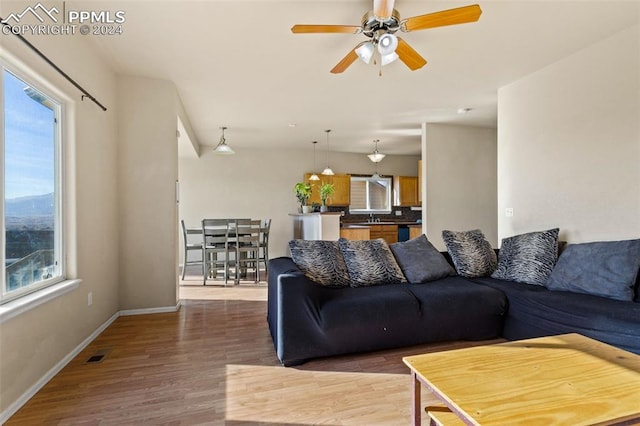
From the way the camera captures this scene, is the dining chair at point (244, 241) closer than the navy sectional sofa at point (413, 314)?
No

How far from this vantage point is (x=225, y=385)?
6.71 ft

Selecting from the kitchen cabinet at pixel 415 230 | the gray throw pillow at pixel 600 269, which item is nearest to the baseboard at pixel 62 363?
the gray throw pillow at pixel 600 269

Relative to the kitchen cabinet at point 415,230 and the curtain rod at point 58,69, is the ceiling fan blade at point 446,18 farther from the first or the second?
the kitchen cabinet at point 415,230

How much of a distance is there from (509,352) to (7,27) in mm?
3017

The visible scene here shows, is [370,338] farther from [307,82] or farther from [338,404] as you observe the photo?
[307,82]

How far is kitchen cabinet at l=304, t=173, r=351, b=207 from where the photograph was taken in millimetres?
7430

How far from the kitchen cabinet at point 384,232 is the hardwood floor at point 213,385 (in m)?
4.46

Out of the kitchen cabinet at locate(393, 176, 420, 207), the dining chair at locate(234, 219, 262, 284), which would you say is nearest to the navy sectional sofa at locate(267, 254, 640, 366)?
the dining chair at locate(234, 219, 262, 284)

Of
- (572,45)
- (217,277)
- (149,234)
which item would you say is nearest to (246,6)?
(149,234)

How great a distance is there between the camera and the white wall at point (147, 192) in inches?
135

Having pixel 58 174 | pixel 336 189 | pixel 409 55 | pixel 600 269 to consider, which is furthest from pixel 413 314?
pixel 336 189

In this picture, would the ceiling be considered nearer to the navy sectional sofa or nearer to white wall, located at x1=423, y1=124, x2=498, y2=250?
white wall, located at x1=423, y1=124, x2=498, y2=250

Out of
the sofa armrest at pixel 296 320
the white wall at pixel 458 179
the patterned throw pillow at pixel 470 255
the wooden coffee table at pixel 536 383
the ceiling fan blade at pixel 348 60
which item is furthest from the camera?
the white wall at pixel 458 179

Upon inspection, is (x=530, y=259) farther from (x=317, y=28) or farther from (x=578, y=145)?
(x=317, y=28)
